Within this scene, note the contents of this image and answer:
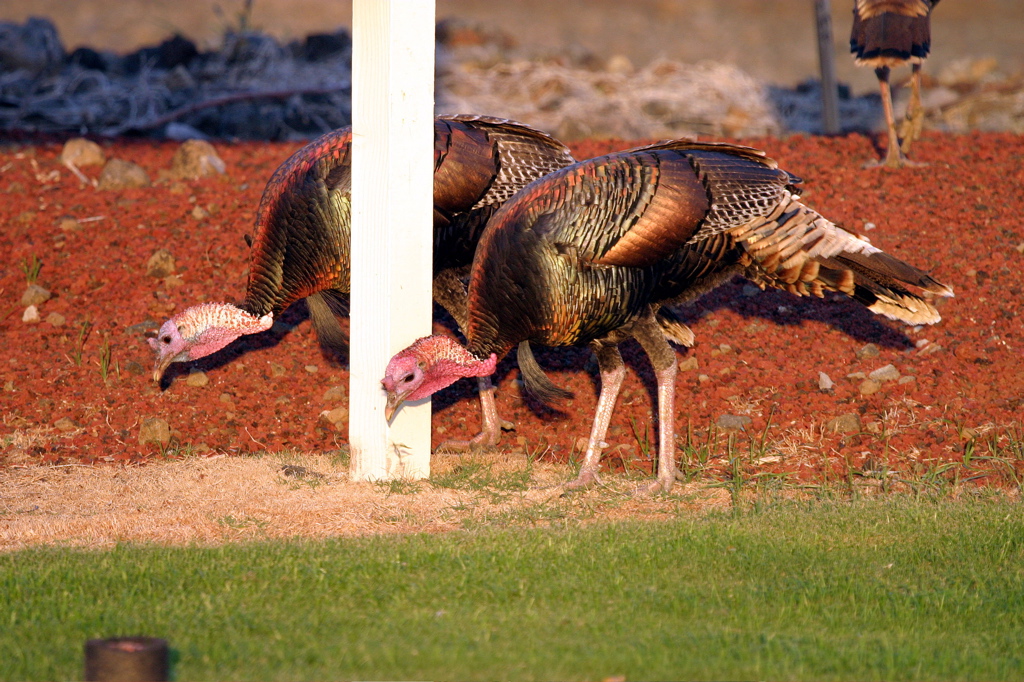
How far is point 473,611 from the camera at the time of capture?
4105mm

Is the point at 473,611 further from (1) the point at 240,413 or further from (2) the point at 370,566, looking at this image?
(1) the point at 240,413

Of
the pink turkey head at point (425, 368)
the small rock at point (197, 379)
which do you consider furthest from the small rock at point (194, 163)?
the pink turkey head at point (425, 368)

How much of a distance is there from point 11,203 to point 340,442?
13.8 feet

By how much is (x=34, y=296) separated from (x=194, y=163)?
2.40 meters

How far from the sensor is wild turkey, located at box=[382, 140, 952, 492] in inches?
226

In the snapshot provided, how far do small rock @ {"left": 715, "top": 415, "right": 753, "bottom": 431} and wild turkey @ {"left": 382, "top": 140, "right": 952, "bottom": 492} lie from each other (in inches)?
27.0

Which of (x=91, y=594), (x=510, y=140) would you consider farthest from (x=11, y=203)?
(x=91, y=594)

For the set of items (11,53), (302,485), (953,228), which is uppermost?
(11,53)

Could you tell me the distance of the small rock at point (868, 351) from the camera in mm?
7215

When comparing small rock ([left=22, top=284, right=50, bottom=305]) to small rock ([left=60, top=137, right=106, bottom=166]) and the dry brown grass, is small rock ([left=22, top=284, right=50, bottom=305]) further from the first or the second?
small rock ([left=60, top=137, right=106, bottom=166])

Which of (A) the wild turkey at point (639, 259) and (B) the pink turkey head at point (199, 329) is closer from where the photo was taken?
(A) the wild turkey at point (639, 259)

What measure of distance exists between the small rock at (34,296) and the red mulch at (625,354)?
3.1 inches

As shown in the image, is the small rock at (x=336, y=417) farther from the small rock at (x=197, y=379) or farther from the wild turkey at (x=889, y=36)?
the wild turkey at (x=889, y=36)

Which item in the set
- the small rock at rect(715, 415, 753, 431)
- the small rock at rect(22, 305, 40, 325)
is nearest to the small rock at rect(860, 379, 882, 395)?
the small rock at rect(715, 415, 753, 431)
